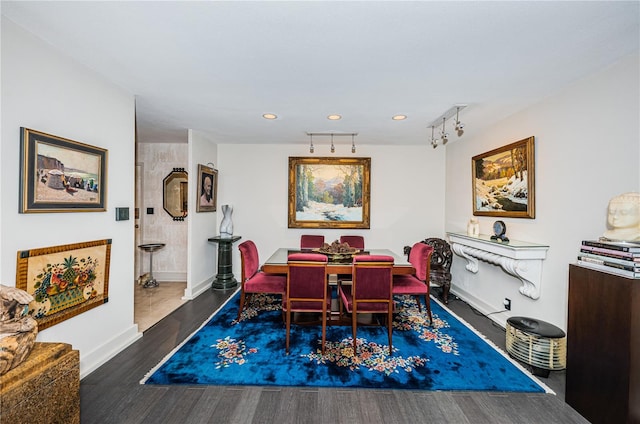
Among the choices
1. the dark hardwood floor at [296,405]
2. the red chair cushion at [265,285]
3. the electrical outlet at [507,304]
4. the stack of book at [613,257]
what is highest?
the stack of book at [613,257]

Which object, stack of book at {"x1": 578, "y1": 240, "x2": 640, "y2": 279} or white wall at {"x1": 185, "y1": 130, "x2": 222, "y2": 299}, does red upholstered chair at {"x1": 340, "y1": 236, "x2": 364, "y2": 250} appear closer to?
white wall at {"x1": 185, "y1": 130, "x2": 222, "y2": 299}

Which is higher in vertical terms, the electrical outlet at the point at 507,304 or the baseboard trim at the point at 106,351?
the electrical outlet at the point at 507,304

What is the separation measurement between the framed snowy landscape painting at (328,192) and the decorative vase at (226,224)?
1.03 metres

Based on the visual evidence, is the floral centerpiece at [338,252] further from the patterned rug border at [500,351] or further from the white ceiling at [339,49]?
the white ceiling at [339,49]

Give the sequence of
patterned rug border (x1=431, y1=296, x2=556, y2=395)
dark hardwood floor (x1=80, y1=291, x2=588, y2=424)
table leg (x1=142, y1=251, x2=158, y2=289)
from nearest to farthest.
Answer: dark hardwood floor (x1=80, y1=291, x2=588, y2=424)
patterned rug border (x1=431, y1=296, x2=556, y2=395)
table leg (x1=142, y1=251, x2=158, y2=289)

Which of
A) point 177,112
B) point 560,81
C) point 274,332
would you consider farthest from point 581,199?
point 177,112

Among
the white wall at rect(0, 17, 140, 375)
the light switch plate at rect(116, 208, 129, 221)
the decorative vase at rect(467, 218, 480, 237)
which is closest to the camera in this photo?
the white wall at rect(0, 17, 140, 375)

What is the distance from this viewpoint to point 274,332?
302cm

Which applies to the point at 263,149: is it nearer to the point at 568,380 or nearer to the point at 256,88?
the point at 256,88

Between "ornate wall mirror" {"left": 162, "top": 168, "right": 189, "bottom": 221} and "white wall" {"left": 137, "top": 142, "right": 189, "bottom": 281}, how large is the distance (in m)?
0.07

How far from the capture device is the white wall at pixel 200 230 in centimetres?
412

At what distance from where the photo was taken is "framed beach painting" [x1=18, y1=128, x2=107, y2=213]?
179cm

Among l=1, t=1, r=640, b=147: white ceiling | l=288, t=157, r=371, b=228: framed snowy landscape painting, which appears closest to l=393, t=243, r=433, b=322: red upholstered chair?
l=288, t=157, r=371, b=228: framed snowy landscape painting

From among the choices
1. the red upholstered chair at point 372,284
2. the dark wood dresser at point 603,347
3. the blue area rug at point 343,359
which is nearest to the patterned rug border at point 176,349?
the blue area rug at point 343,359
